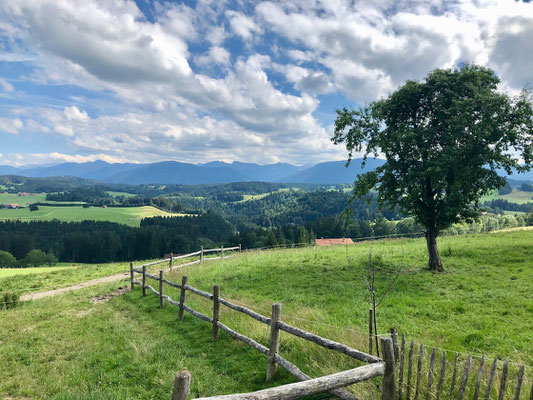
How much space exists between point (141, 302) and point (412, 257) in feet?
62.5

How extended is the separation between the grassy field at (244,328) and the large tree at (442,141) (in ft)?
14.5

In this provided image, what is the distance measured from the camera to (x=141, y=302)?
16203mm

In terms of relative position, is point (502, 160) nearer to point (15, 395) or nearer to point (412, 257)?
point (412, 257)

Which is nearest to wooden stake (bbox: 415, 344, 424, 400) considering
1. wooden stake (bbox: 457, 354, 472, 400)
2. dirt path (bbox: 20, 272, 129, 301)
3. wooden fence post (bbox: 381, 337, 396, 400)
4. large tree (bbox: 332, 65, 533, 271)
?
wooden fence post (bbox: 381, 337, 396, 400)

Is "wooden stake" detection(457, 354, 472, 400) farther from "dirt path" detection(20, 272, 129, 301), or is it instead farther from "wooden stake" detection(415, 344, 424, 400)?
"dirt path" detection(20, 272, 129, 301)

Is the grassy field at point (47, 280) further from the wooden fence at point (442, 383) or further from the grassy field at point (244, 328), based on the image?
the wooden fence at point (442, 383)

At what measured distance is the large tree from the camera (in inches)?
651

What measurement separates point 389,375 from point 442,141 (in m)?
16.5

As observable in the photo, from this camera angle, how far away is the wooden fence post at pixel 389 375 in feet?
16.9

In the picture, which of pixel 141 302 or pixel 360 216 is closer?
pixel 141 302

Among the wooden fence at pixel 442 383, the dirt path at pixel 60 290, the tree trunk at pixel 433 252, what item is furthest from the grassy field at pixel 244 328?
the dirt path at pixel 60 290

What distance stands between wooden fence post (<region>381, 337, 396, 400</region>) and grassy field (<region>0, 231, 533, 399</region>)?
516 mm

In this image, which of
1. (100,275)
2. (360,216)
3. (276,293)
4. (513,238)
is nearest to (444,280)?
(276,293)

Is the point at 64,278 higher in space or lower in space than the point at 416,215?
lower
